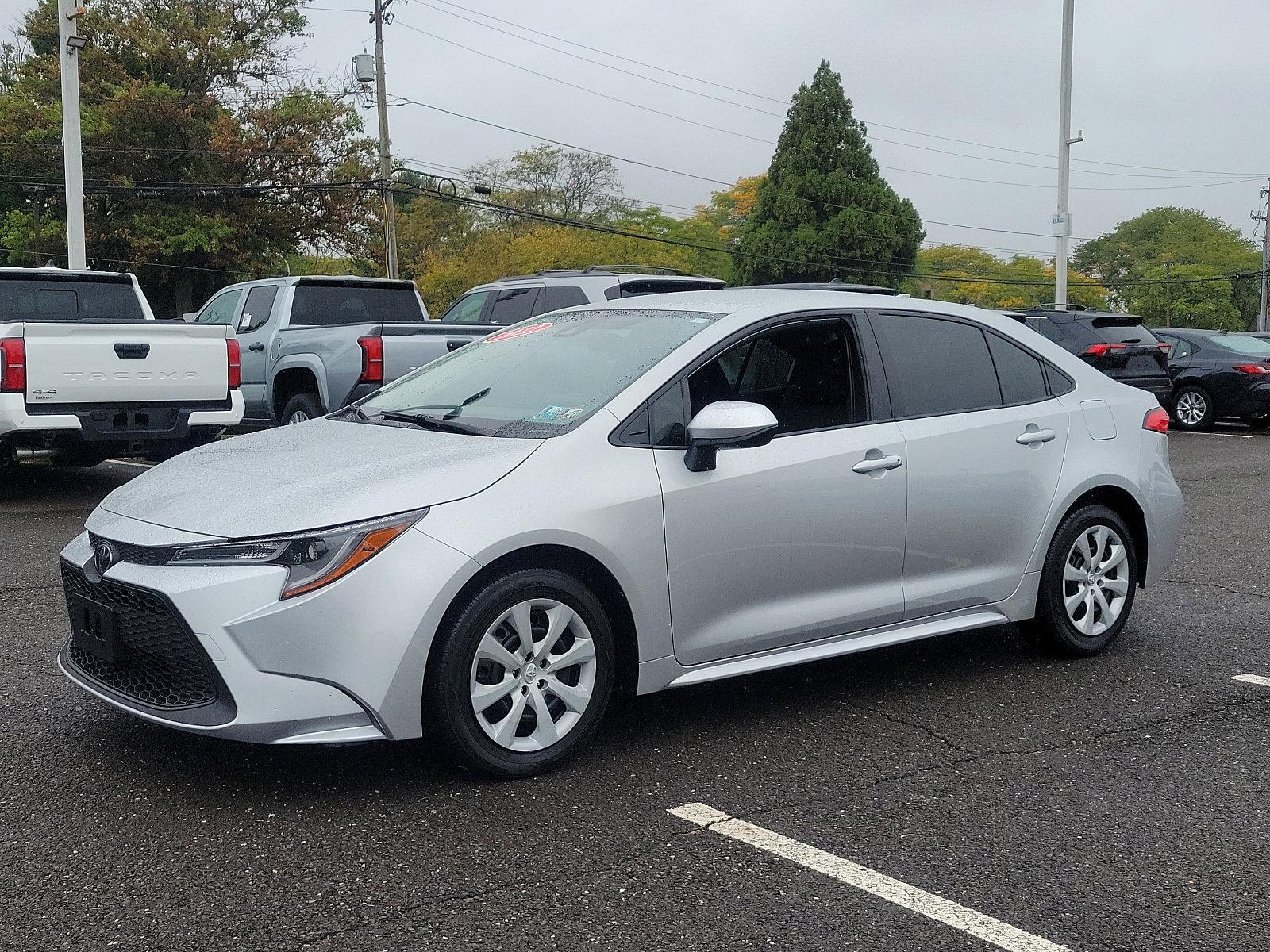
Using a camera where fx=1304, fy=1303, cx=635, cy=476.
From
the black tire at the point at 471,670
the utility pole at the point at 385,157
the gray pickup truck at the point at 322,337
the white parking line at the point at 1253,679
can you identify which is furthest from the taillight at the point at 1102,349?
the utility pole at the point at 385,157

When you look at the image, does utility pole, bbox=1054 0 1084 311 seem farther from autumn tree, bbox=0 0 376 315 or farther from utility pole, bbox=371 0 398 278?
autumn tree, bbox=0 0 376 315

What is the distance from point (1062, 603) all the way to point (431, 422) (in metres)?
2.79

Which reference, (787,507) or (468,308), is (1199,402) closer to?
(468,308)

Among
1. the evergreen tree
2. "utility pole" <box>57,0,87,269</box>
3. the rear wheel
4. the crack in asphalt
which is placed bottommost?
the crack in asphalt

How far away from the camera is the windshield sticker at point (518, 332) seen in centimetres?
546

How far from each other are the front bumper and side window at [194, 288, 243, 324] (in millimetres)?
11443

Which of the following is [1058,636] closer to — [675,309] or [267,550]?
[675,309]

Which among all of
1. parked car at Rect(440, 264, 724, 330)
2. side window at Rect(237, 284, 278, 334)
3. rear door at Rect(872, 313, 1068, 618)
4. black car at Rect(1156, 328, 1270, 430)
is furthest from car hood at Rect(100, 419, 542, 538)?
black car at Rect(1156, 328, 1270, 430)

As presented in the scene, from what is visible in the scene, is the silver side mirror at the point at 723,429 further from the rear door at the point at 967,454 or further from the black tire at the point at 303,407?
the black tire at the point at 303,407

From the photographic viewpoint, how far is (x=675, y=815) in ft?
12.5

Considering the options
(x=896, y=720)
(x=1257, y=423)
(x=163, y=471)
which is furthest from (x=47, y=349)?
(x=1257, y=423)

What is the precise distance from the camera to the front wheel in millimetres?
19781

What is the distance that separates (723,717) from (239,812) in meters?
1.80

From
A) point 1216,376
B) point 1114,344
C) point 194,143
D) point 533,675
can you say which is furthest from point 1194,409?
point 194,143
